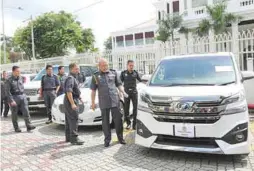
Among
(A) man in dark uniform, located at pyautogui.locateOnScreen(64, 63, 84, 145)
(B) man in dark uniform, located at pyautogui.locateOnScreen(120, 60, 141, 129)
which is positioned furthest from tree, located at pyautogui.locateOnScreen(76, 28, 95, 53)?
(A) man in dark uniform, located at pyautogui.locateOnScreen(64, 63, 84, 145)

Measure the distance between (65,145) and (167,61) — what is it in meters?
2.71

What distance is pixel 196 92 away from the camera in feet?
15.5

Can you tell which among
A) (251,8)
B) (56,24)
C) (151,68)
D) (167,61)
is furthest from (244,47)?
(56,24)

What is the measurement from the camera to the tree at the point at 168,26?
2251 cm

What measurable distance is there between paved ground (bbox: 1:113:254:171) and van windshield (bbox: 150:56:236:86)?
4.12 feet

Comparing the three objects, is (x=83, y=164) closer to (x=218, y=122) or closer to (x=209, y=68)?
(x=218, y=122)

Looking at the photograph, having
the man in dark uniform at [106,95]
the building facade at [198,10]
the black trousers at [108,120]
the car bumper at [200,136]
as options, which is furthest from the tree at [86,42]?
the car bumper at [200,136]

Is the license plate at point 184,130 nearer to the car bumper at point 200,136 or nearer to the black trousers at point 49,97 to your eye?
the car bumper at point 200,136

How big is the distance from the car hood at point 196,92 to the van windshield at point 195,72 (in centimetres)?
26

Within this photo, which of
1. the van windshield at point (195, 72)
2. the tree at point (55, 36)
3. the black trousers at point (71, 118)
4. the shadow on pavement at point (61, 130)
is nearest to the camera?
the van windshield at point (195, 72)

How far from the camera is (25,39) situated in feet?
113

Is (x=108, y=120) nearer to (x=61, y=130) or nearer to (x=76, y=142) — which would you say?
(x=76, y=142)

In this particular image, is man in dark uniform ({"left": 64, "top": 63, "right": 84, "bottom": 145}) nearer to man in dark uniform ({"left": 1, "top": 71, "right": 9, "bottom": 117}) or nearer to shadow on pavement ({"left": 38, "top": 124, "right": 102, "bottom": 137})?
shadow on pavement ({"left": 38, "top": 124, "right": 102, "bottom": 137})

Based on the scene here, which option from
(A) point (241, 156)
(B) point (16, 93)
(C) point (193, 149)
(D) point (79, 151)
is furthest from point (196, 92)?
(B) point (16, 93)
